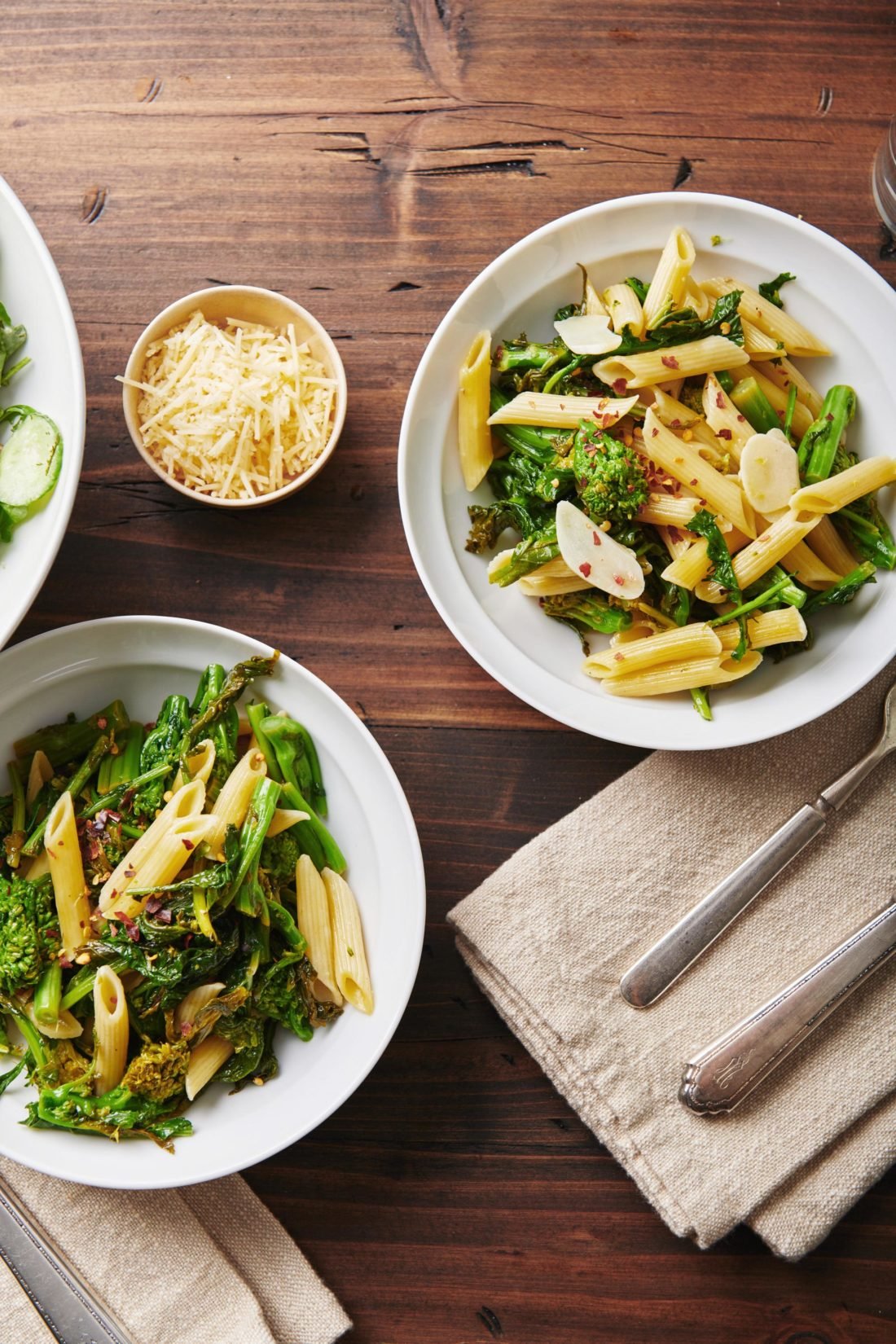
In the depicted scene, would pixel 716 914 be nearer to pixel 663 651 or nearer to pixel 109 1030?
pixel 663 651

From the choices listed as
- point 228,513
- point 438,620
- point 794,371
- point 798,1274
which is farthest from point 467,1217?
point 794,371

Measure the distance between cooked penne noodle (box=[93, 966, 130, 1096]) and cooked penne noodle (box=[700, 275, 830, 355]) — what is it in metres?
1.74

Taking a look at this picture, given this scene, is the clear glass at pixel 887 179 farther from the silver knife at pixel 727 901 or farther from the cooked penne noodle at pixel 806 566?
the silver knife at pixel 727 901

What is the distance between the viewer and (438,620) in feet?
6.82

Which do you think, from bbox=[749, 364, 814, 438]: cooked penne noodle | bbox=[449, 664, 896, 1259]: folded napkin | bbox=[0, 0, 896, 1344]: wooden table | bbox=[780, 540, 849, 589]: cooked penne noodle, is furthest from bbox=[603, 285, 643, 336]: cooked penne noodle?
bbox=[449, 664, 896, 1259]: folded napkin

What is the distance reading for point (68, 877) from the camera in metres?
1.80

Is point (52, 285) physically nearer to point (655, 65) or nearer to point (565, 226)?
point (565, 226)

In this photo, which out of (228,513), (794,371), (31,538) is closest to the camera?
(31,538)

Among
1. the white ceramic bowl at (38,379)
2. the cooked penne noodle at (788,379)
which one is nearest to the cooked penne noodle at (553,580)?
the cooked penne noodle at (788,379)

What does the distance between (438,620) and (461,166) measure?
1007mm

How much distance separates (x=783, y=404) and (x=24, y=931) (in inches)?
71.3

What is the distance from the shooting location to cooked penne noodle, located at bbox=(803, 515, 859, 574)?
6.15 feet

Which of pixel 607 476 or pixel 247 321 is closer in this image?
pixel 607 476

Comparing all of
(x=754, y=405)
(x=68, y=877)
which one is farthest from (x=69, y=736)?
(x=754, y=405)
